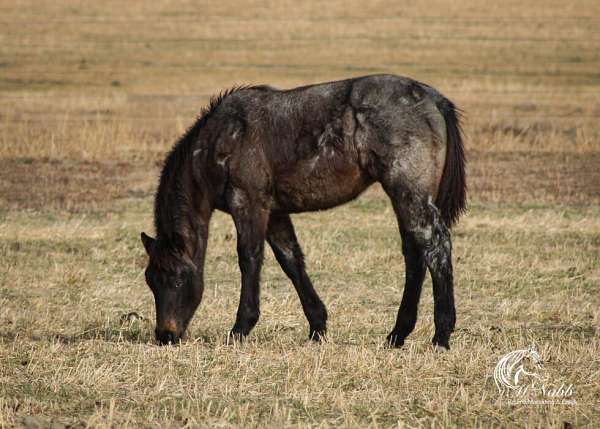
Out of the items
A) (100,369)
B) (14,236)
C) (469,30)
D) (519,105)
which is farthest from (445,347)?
(469,30)

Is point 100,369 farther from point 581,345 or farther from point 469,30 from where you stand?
point 469,30

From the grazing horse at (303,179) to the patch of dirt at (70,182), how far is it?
29.0 feet

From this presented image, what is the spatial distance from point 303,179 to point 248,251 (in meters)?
0.75

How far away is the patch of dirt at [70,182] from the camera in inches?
736

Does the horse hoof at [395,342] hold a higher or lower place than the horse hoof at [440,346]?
lower

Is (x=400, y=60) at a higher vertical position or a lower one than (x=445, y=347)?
lower

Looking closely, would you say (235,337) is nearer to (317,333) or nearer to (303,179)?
(317,333)

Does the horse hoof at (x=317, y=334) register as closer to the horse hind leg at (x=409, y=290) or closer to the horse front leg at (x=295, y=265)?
the horse front leg at (x=295, y=265)

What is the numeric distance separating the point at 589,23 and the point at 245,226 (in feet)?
168

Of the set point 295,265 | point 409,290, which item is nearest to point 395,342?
point 409,290

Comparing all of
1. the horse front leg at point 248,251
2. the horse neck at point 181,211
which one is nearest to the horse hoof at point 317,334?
the horse front leg at point 248,251

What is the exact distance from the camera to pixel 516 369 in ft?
26.0

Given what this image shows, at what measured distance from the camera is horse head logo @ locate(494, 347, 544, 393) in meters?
7.66

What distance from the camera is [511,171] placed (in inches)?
841
